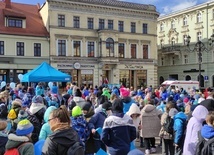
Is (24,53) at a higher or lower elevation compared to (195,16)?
lower

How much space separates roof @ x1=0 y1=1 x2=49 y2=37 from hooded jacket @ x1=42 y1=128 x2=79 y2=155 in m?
31.8

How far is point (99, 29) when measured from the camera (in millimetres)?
37781

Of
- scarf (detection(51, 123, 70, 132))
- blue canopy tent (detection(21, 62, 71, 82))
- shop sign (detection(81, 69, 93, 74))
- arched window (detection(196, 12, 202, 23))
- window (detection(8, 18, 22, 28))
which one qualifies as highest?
arched window (detection(196, 12, 202, 23))

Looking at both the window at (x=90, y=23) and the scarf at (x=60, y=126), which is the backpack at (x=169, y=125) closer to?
the scarf at (x=60, y=126)

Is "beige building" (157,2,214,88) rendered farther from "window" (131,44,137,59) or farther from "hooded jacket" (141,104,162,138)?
"hooded jacket" (141,104,162,138)

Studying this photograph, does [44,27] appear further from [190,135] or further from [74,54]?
[190,135]

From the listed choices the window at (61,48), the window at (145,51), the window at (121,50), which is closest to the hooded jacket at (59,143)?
the window at (61,48)

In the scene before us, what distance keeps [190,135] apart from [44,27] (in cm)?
3298

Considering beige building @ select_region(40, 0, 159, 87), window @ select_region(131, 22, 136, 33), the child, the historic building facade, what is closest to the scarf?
the child

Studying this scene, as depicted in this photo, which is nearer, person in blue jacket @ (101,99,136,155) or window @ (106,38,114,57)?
person in blue jacket @ (101,99,136,155)

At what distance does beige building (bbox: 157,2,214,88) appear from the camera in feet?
148

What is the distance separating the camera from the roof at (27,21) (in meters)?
33.8

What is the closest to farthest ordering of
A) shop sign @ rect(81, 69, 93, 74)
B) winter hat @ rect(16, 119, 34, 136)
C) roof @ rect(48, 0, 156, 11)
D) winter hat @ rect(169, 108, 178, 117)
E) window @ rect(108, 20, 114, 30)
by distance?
winter hat @ rect(16, 119, 34, 136) → winter hat @ rect(169, 108, 178, 117) → shop sign @ rect(81, 69, 93, 74) → roof @ rect(48, 0, 156, 11) → window @ rect(108, 20, 114, 30)

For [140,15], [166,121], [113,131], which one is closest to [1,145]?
[113,131]
